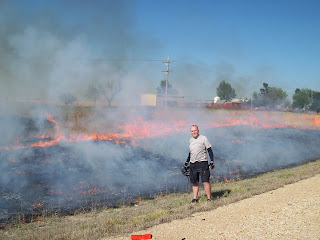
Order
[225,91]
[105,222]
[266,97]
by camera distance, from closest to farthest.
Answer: [105,222], [266,97], [225,91]

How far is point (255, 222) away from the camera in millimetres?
4598

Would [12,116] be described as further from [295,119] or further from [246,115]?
[295,119]

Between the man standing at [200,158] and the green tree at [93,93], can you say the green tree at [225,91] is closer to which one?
the green tree at [93,93]

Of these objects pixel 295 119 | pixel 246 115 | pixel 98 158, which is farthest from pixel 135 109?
pixel 295 119

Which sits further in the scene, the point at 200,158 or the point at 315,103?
the point at 315,103

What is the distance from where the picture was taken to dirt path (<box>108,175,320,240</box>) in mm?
4168

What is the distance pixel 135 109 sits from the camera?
1812 centimetres

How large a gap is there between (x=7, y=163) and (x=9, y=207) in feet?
11.2

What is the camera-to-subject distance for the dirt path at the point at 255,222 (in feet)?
13.7

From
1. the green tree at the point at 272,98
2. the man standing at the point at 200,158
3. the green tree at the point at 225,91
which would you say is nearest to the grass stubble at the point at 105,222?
the man standing at the point at 200,158

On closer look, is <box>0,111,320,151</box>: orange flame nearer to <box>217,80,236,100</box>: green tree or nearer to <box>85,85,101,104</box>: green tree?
<box>85,85,101,104</box>: green tree

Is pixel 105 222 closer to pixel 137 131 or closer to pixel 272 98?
pixel 137 131

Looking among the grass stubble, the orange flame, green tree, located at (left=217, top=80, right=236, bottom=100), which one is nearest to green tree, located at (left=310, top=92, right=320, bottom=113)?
the orange flame

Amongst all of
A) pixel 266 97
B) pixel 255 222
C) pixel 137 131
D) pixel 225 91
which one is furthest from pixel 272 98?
pixel 255 222
